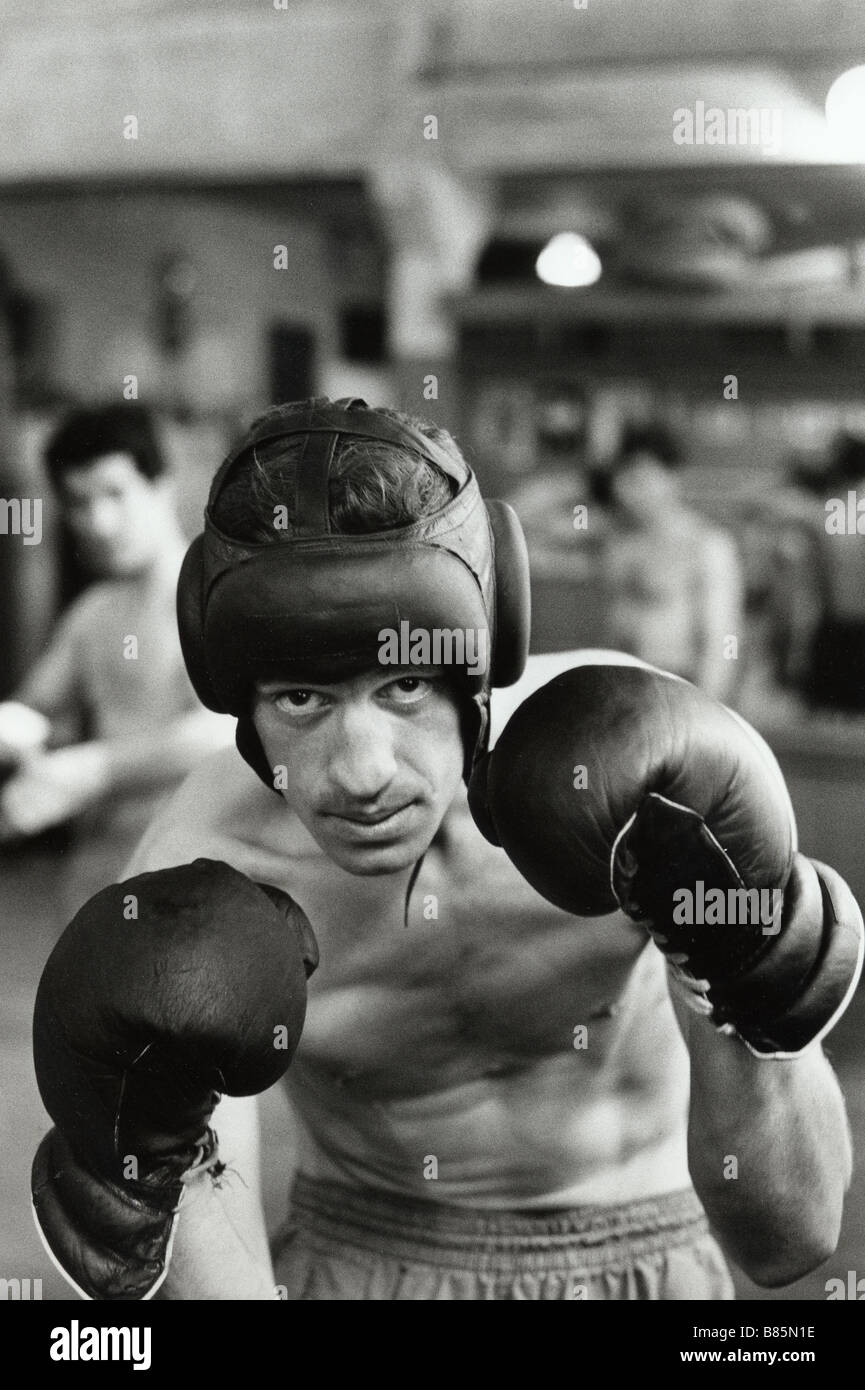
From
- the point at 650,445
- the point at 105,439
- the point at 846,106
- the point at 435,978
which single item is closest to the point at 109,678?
the point at 105,439

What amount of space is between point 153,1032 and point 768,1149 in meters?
0.48

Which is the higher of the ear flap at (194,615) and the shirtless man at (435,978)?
the ear flap at (194,615)

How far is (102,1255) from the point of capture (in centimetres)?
110

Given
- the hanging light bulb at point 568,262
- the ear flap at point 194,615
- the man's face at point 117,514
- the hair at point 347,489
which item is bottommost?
the ear flap at point 194,615

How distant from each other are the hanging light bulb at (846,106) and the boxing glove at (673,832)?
76 cm

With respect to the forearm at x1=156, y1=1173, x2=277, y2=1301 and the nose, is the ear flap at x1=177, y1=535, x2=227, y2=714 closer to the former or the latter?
the nose

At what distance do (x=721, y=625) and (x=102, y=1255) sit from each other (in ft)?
4.68

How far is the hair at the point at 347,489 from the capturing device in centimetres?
99

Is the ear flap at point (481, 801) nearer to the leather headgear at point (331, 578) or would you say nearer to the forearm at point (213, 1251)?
the leather headgear at point (331, 578)

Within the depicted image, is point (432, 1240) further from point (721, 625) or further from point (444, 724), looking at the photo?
point (721, 625)

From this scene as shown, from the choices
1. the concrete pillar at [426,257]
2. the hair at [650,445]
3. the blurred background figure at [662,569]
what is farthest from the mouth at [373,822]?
the hair at [650,445]

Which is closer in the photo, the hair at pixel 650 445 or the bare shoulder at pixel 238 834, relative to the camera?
the bare shoulder at pixel 238 834

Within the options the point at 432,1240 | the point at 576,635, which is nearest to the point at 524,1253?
the point at 432,1240

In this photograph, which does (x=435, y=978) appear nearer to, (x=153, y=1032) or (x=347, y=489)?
(x=153, y=1032)
